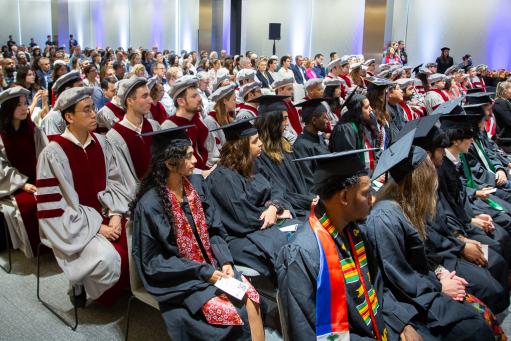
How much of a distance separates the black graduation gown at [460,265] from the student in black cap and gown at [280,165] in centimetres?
121

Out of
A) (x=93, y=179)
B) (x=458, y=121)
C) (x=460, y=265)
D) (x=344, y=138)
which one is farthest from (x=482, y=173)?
(x=93, y=179)

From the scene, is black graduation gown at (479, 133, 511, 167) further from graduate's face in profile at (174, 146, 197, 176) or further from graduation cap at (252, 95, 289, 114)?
graduate's face in profile at (174, 146, 197, 176)

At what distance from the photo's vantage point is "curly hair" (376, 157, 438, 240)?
9.00 feet

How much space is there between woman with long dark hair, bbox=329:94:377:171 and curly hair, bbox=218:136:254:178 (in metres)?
1.71

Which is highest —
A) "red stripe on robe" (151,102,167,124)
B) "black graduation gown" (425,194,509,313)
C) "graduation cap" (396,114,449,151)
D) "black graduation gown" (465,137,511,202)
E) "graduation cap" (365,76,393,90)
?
"graduation cap" (365,76,393,90)

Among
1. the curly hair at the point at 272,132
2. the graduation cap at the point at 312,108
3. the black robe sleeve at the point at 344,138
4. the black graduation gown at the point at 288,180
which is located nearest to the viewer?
the black graduation gown at the point at 288,180

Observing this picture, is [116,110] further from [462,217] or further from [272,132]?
[462,217]

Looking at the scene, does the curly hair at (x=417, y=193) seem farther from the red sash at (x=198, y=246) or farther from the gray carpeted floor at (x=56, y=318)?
the gray carpeted floor at (x=56, y=318)

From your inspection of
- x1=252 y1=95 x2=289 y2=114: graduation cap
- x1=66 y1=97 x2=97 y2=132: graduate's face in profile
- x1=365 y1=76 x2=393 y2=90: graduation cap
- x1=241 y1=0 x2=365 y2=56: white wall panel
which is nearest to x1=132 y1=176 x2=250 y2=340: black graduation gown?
x1=66 y1=97 x2=97 y2=132: graduate's face in profile

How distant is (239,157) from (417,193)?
151 centimetres

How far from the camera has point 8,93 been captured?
13.7 feet

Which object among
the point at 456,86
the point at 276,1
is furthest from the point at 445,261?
the point at 276,1

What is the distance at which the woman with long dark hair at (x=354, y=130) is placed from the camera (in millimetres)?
5227

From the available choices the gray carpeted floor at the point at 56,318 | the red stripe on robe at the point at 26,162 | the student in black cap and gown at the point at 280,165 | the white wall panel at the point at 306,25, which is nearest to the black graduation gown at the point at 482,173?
the student in black cap and gown at the point at 280,165
